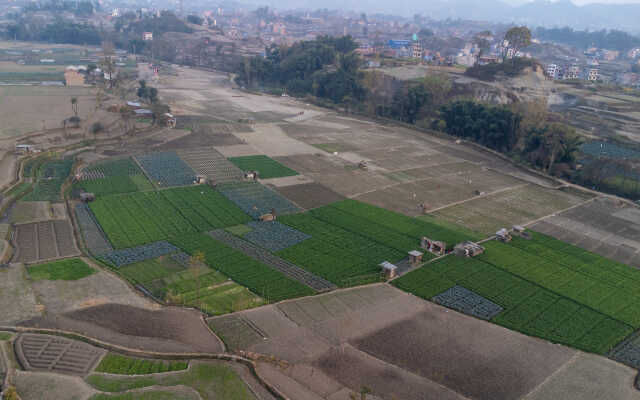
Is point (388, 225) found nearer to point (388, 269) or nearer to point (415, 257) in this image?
point (415, 257)

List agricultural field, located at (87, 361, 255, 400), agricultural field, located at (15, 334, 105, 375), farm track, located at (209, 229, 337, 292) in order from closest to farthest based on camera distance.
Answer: agricultural field, located at (87, 361, 255, 400) < agricultural field, located at (15, 334, 105, 375) < farm track, located at (209, 229, 337, 292)

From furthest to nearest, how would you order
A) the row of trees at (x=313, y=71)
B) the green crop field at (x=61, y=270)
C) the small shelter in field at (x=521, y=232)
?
1. the row of trees at (x=313, y=71)
2. the small shelter in field at (x=521, y=232)
3. the green crop field at (x=61, y=270)

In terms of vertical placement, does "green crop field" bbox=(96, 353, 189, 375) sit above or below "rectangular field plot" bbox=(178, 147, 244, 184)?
below

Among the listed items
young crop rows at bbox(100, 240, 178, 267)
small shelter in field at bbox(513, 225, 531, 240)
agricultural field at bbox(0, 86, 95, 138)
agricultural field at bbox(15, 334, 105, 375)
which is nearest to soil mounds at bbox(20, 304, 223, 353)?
agricultural field at bbox(15, 334, 105, 375)

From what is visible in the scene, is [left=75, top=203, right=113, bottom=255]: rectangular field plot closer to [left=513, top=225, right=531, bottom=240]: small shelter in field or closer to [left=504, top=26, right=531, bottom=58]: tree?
[left=513, top=225, right=531, bottom=240]: small shelter in field

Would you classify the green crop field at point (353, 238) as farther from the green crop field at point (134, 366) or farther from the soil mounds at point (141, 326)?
the green crop field at point (134, 366)

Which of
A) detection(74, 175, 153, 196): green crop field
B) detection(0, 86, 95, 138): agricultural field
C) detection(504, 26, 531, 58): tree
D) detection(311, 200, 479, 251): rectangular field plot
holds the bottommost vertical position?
detection(311, 200, 479, 251): rectangular field plot

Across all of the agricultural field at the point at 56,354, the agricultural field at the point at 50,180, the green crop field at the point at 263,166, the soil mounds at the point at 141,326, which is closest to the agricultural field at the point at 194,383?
the agricultural field at the point at 56,354
